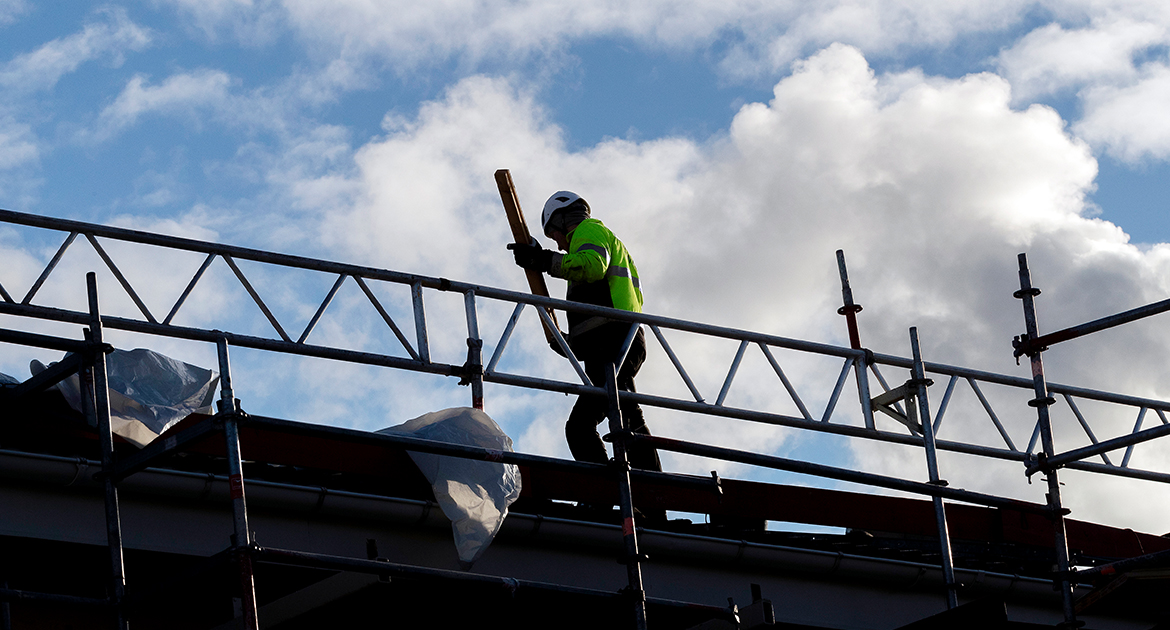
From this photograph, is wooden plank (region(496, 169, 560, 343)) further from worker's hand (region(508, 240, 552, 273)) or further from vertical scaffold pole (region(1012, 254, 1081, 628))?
vertical scaffold pole (region(1012, 254, 1081, 628))

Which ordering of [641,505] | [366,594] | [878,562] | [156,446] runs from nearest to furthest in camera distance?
1. [156,446]
2. [366,594]
3. [641,505]
4. [878,562]

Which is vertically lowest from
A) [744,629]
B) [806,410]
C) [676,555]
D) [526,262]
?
[744,629]

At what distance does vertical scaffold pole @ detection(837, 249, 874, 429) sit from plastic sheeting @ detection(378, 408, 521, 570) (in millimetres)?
3401

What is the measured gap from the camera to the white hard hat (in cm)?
993

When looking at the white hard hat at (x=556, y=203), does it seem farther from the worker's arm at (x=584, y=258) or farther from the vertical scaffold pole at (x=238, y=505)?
the vertical scaffold pole at (x=238, y=505)

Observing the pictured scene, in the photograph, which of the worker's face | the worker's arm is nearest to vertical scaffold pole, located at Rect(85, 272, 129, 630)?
the worker's arm

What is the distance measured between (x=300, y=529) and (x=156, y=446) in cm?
138

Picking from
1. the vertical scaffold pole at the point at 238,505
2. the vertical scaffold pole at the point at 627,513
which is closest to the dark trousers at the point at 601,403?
the vertical scaffold pole at the point at 627,513

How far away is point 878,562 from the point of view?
358 inches

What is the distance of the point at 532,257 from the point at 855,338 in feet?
9.07

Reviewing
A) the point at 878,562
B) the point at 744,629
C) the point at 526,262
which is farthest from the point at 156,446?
the point at 878,562

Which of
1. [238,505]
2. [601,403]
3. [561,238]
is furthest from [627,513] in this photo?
[561,238]

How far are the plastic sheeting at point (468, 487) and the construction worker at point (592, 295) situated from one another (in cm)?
176

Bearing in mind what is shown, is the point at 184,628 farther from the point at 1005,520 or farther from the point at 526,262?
the point at 1005,520
